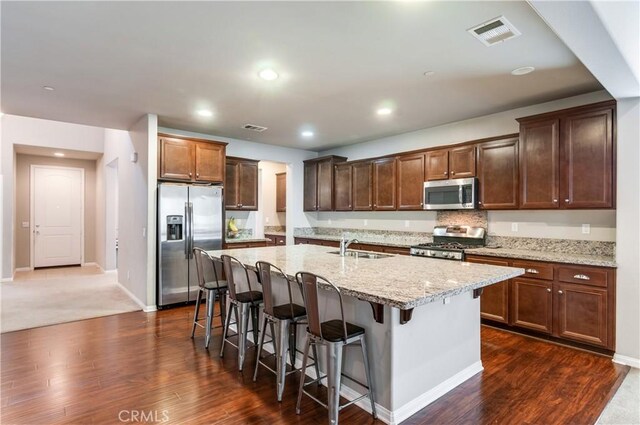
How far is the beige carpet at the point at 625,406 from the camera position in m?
2.29

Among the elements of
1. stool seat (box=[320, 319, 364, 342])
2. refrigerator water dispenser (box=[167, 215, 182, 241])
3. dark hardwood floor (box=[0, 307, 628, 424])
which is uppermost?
refrigerator water dispenser (box=[167, 215, 182, 241])

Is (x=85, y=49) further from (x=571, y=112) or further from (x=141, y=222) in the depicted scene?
(x=571, y=112)

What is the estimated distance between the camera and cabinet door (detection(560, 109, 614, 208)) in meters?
3.37

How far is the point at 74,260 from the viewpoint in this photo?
8492 millimetres

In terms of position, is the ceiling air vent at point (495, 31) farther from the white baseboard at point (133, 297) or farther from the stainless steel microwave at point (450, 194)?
the white baseboard at point (133, 297)

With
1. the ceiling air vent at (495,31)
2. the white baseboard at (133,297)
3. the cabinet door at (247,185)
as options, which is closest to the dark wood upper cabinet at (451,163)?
the ceiling air vent at (495,31)

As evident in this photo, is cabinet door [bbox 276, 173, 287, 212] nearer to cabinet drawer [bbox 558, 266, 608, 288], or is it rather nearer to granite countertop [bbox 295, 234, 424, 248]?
granite countertop [bbox 295, 234, 424, 248]

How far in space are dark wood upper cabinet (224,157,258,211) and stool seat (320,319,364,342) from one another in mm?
4070

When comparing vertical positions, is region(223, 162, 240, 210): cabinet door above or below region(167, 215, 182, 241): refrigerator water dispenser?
above

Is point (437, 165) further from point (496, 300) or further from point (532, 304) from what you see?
point (532, 304)

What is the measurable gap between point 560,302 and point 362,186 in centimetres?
336

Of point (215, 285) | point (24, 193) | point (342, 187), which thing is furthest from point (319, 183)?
point (24, 193)

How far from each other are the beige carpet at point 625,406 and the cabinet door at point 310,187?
508 centimetres

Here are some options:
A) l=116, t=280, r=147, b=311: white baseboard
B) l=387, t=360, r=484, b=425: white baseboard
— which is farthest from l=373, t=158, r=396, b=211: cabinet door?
l=116, t=280, r=147, b=311: white baseboard
